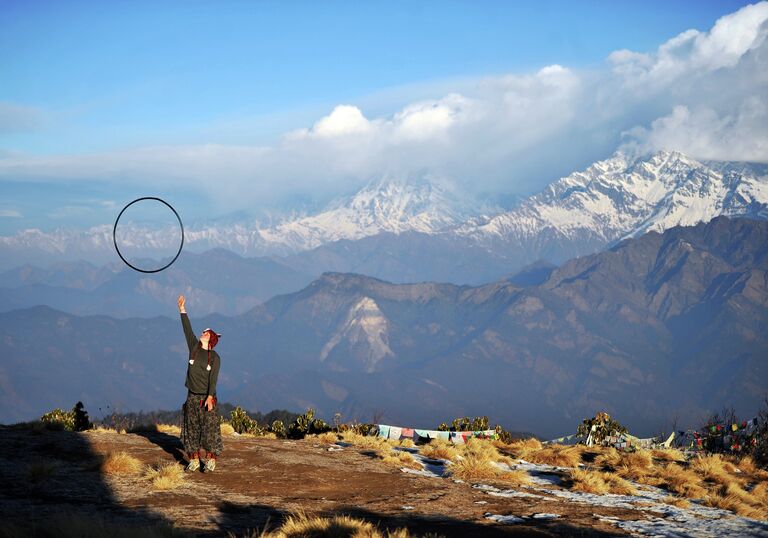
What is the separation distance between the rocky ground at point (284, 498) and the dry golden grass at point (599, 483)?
568mm

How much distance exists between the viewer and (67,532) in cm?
1221

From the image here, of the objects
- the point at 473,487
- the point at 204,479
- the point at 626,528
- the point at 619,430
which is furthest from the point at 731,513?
the point at 619,430

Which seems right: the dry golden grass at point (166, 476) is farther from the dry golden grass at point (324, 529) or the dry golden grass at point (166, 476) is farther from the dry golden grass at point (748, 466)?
the dry golden grass at point (748, 466)

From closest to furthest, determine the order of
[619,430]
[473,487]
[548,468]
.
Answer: [473,487]
[548,468]
[619,430]

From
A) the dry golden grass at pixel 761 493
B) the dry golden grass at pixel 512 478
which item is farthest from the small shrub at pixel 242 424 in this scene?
the dry golden grass at pixel 761 493

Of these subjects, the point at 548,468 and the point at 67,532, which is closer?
the point at 67,532

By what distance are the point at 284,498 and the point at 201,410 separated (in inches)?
166

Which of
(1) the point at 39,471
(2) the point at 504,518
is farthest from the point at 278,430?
(2) the point at 504,518

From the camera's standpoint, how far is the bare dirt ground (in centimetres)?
1535

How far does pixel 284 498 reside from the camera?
18141 millimetres

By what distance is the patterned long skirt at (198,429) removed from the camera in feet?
68.3

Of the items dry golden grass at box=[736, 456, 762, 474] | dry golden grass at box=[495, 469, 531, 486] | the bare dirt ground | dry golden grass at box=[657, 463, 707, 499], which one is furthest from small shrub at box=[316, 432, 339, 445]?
dry golden grass at box=[736, 456, 762, 474]

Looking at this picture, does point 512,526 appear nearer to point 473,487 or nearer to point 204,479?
point 473,487

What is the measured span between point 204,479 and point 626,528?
33.6ft
